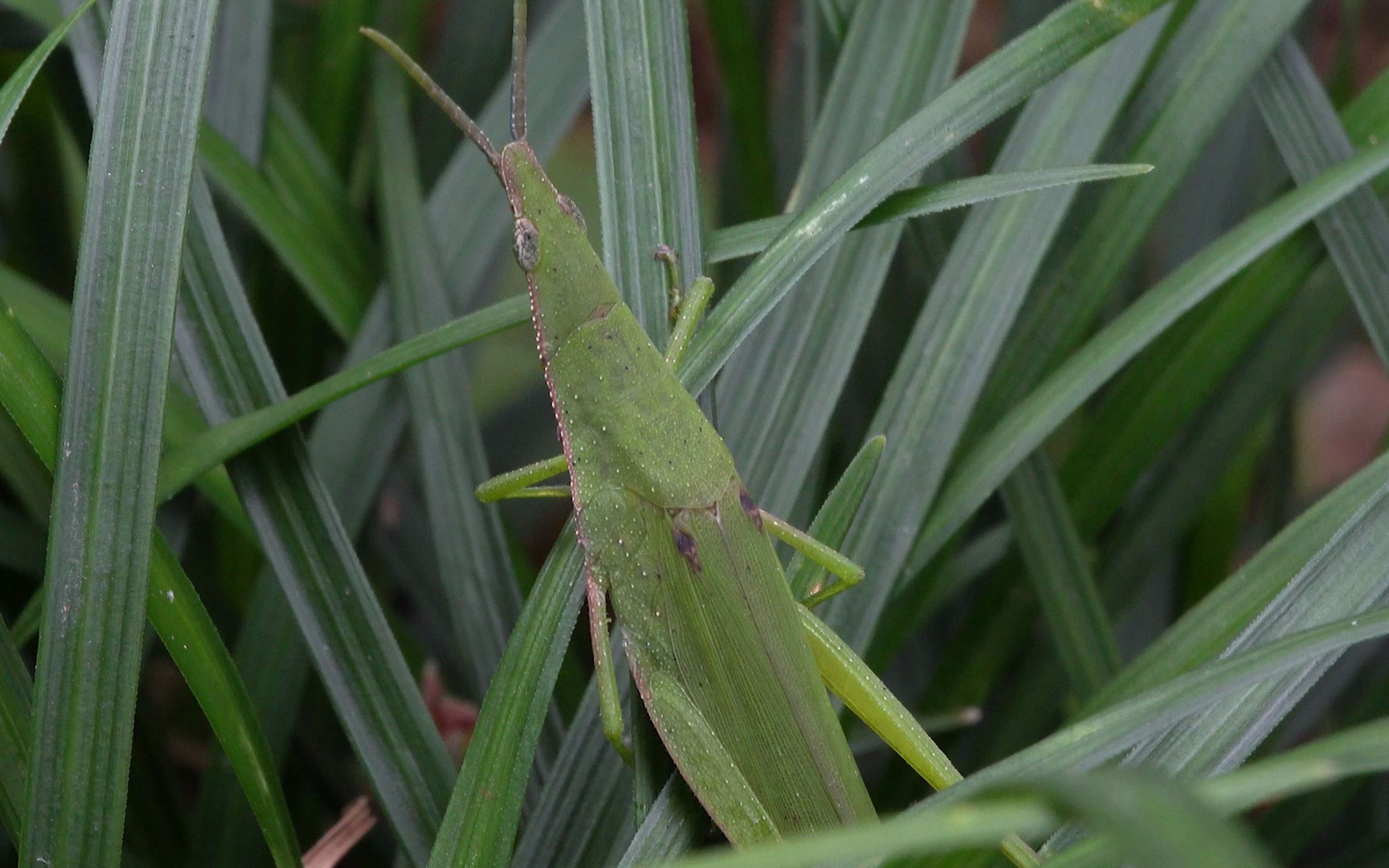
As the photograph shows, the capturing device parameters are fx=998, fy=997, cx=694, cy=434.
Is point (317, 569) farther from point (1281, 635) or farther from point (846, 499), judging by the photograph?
point (1281, 635)

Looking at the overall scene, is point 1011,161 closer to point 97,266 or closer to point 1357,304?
point 1357,304

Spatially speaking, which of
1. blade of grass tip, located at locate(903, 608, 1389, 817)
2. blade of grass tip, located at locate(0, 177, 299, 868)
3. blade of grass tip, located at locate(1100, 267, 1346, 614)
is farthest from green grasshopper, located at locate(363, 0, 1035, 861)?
blade of grass tip, located at locate(1100, 267, 1346, 614)

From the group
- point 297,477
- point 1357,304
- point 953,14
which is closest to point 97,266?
point 297,477

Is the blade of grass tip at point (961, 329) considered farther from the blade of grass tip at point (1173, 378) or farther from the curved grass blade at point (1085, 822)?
the curved grass blade at point (1085, 822)

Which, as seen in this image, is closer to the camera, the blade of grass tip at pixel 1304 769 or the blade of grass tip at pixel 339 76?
the blade of grass tip at pixel 1304 769

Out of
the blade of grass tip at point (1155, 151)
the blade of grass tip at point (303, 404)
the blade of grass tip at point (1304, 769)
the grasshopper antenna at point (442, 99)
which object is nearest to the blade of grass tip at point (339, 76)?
the grasshopper antenna at point (442, 99)

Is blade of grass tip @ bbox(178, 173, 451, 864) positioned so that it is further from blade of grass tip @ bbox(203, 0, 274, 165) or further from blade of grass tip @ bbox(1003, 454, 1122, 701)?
blade of grass tip @ bbox(1003, 454, 1122, 701)

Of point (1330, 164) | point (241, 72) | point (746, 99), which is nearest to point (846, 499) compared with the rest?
point (1330, 164)
